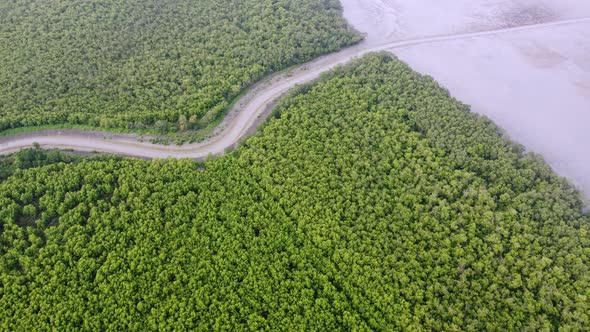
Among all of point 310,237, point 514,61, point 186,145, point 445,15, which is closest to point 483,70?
point 514,61

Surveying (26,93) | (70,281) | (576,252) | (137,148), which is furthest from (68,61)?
(576,252)

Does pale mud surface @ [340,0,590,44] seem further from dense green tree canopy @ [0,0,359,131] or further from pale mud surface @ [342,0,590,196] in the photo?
dense green tree canopy @ [0,0,359,131]

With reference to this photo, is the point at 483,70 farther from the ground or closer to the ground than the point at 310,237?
farther from the ground

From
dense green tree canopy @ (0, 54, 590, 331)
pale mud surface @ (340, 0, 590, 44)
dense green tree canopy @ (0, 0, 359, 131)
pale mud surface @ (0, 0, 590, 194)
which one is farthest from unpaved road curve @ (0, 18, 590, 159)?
pale mud surface @ (340, 0, 590, 44)

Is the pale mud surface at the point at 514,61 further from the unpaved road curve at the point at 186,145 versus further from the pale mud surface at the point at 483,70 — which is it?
the unpaved road curve at the point at 186,145

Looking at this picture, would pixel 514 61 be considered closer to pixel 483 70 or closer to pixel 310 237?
pixel 483 70

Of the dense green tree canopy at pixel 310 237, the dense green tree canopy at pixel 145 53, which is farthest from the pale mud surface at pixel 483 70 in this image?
the dense green tree canopy at pixel 310 237
